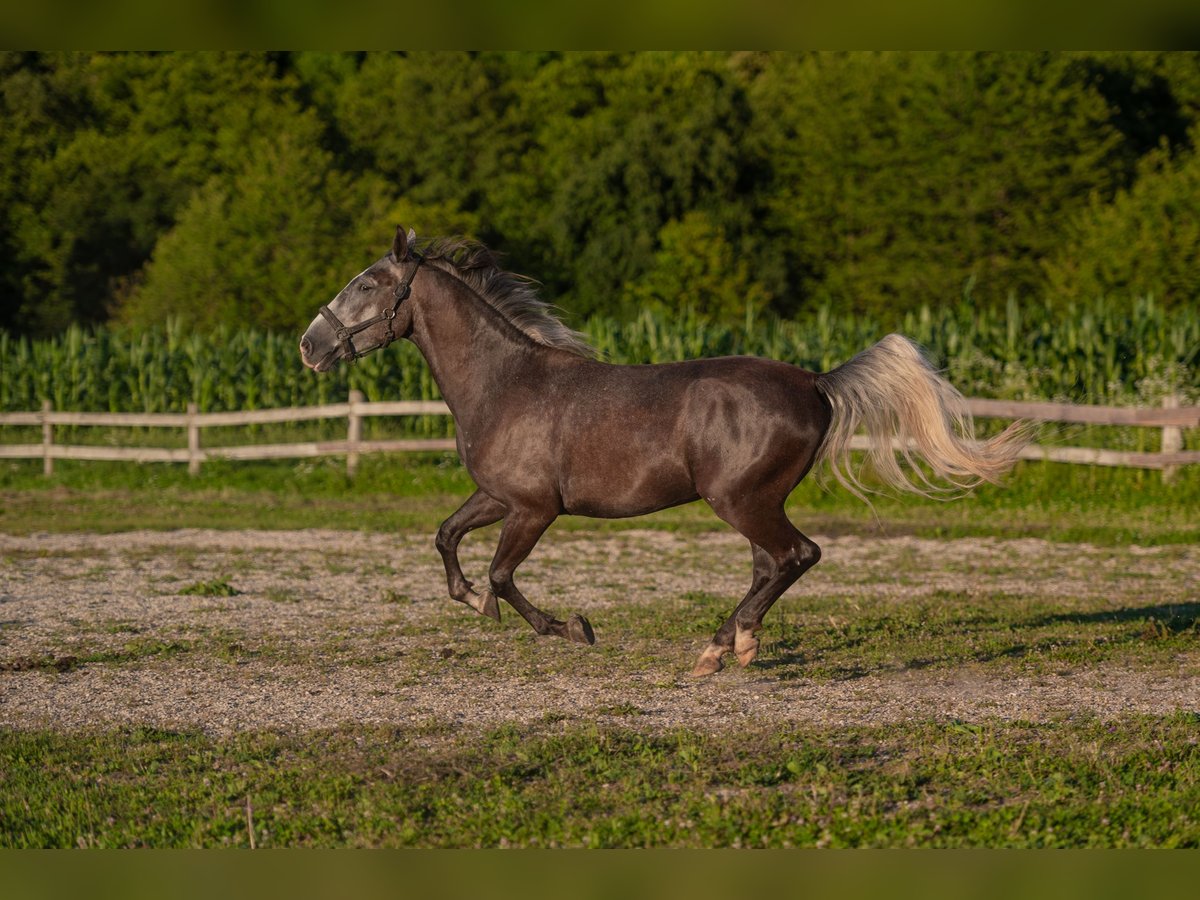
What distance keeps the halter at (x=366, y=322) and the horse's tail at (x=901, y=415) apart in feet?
7.98

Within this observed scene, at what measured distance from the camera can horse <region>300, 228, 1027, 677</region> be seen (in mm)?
7461

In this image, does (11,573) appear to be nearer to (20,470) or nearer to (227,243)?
(20,470)

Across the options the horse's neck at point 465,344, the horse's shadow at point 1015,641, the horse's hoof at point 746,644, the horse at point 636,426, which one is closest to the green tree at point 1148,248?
the horse's shadow at point 1015,641

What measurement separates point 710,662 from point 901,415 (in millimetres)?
1728

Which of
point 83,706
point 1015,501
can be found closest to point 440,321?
point 83,706

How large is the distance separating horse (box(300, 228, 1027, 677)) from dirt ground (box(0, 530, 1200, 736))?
608 mm

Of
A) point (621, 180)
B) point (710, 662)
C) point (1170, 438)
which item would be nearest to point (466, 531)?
point (710, 662)

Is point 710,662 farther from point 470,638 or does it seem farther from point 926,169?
point 926,169

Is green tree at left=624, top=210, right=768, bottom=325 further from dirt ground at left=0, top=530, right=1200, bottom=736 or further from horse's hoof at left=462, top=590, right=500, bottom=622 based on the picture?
horse's hoof at left=462, top=590, right=500, bottom=622

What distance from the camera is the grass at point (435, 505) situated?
A: 49.5ft

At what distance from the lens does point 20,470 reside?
21.5 meters

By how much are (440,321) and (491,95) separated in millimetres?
44953

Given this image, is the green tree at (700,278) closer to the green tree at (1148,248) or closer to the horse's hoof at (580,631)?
the green tree at (1148,248)

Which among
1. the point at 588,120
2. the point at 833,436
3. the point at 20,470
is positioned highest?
the point at 588,120
